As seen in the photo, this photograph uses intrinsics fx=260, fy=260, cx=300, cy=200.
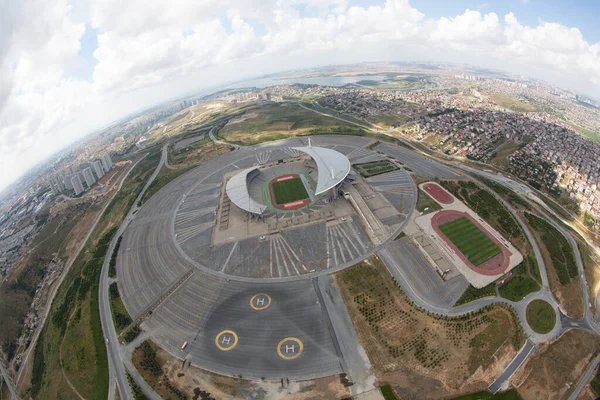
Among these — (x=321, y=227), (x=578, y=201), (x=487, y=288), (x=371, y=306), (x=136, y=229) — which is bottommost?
(x=578, y=201)

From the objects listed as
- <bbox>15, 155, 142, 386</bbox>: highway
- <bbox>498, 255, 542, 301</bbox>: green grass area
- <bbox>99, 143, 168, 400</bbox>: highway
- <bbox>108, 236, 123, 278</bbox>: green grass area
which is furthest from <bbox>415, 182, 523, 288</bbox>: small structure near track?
<bbox>15, 155, 142, 386</bbox>: highway

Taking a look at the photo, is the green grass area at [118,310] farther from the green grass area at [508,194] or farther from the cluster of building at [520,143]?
the cluster of building at [520,143]

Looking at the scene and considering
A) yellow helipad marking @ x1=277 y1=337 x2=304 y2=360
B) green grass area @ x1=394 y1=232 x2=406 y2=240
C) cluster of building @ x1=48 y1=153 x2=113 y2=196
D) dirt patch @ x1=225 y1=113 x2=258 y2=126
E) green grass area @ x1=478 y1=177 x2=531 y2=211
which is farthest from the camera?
dirt patch @ x1=225 y1=113 x2=258 y2=126

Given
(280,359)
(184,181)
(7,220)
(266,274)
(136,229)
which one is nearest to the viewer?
(280,359)

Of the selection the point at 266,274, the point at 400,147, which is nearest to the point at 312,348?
the point at 266,274

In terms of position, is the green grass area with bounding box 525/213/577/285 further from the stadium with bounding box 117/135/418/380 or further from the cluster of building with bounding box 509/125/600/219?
the stadium with bounding box 117/135/418/380

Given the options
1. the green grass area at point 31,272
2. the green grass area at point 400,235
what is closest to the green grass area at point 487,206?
the green grass area at point 400,235

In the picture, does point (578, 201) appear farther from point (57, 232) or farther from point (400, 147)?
point (57, 232)
